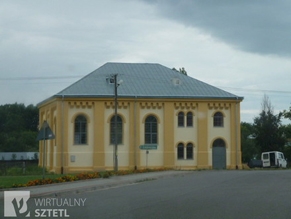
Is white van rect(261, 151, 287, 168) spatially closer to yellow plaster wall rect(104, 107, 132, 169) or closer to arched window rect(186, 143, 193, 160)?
arched window rect(186, 143, 193, 160)

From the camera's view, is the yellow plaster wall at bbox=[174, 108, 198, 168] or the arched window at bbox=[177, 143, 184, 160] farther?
the arched window at bbox=[177, 143, 184, 160]

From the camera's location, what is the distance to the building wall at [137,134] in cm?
5791

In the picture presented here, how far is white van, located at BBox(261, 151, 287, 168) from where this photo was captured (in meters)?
69.6

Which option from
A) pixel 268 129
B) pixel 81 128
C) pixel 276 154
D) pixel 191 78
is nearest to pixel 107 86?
pixel 81 128

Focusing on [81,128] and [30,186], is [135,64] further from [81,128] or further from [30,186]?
[30,186]

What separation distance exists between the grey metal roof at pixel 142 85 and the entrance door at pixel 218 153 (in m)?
4.69

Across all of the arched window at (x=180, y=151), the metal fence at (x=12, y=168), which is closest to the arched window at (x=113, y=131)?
the arched window at (x=180, y=151)

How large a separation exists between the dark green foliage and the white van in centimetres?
5166

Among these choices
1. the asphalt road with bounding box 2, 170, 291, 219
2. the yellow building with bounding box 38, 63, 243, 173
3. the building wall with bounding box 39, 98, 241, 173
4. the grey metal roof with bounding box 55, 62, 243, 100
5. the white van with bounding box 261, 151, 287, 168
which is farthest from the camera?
the white van with bounding box 261, 151, 287, 168

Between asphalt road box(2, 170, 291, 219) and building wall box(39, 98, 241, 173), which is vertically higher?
building wall box(39, 98, 241, 173)

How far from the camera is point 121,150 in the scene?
5888 centimetres

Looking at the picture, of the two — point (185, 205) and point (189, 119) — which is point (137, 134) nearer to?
point (189, 119)

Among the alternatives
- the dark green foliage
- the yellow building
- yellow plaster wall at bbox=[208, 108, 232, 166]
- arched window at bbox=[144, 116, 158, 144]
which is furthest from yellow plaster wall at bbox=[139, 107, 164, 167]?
the dark green foliage

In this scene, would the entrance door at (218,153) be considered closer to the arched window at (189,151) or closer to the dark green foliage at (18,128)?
the arched window at (189,151)
